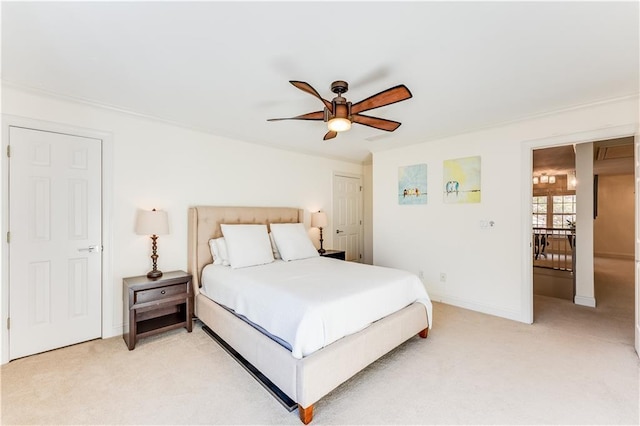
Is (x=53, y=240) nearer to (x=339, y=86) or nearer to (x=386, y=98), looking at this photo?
(x=339, y=86)

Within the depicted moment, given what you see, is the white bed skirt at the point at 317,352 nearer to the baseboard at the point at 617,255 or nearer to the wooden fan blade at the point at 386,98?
the wooden fan blade at the point at 386,98

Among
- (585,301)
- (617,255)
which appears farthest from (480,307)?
(617,255)

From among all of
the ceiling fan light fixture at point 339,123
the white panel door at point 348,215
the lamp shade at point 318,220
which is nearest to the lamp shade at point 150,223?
the ceiling fan light fixture at point 339,123

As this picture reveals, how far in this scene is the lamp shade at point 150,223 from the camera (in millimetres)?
2947

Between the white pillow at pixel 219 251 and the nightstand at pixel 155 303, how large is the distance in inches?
16.1

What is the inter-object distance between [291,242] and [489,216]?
2.64 m

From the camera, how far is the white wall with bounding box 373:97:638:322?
3.09 m

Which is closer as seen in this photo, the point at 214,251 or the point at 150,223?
the point at 150,223

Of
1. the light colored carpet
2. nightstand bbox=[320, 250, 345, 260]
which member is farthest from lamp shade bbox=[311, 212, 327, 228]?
the light colored carpet

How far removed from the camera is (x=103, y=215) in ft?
9.78

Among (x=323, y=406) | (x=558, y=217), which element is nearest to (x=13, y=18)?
(x=323, y=406)

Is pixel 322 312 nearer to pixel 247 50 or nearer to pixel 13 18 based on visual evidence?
pixel 247 50

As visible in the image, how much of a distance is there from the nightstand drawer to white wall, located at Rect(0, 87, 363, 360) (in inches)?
18.6

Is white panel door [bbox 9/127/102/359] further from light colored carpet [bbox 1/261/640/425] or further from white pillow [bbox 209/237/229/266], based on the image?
white pillow [bbox 209/237/229/266]
